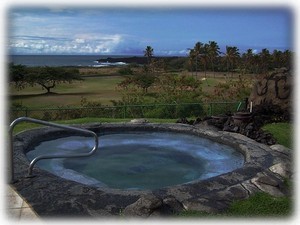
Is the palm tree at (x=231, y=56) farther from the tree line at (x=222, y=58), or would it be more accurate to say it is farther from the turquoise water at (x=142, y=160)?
the turquoise water at (x=142, y=160)

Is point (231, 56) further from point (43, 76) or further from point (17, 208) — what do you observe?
point (17, 208)

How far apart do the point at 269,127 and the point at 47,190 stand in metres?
6.24

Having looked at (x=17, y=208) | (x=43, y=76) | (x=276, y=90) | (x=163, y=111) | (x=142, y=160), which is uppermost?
(x=43, y=76)

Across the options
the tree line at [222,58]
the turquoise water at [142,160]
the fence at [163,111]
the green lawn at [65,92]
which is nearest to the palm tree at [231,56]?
the tree line at [222,58]

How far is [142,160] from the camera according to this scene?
7.23 m

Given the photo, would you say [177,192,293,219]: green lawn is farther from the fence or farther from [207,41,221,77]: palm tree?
[207,41,221,77]: palm tree

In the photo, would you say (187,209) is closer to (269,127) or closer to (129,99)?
(269,127)

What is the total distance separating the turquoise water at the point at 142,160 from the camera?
5.98 m

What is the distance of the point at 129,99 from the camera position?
16.2 meters

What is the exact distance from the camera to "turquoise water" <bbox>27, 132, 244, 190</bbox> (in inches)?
235

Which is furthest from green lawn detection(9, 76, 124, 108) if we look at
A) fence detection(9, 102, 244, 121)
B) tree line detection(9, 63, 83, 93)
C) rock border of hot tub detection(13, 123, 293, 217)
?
rock border of hot tub detection(13, 123, 293, 217)

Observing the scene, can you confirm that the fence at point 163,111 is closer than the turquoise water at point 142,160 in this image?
No

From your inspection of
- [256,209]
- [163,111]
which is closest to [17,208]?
[256,209]

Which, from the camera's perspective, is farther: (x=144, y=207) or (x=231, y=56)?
(x=231, y=56)
